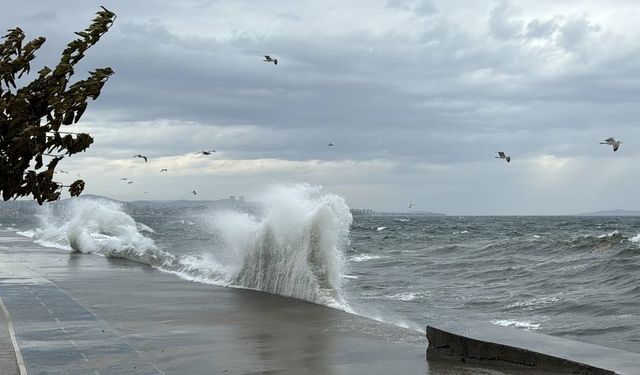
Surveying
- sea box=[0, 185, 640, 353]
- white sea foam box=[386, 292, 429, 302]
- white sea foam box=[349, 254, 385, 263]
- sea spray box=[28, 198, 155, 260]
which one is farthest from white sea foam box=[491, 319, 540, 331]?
white sea foam box=[349, 254, 385, 263]

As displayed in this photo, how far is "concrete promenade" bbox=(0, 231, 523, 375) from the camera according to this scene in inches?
325

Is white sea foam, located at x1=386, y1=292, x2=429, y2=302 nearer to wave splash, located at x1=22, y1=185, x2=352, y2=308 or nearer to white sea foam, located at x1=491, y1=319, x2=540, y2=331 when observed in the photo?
wave splash, located at x1=22, y1=185, x2=352, y2=308

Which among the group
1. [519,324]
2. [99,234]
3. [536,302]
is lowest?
[519,324]

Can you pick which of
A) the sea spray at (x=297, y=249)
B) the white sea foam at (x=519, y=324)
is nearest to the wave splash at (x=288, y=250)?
the sea spray at (x=297, y=249)

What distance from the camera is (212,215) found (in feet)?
76.5

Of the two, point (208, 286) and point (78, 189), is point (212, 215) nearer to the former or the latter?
point (208, 286)

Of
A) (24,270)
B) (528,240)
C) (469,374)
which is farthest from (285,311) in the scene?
(528,240)

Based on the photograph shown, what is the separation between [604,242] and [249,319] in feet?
79.0

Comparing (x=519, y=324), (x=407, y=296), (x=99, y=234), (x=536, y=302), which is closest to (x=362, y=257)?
(x=99, y=234)

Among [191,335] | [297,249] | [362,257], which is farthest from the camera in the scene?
[362,257]

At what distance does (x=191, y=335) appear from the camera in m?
10.3

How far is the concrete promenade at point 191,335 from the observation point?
8266 mm

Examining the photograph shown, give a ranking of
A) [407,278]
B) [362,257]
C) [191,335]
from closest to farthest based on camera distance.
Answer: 1. [191,335]
2. [407,278]
3. [362,257]

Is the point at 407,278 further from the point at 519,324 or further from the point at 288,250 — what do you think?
the point at 519,324
